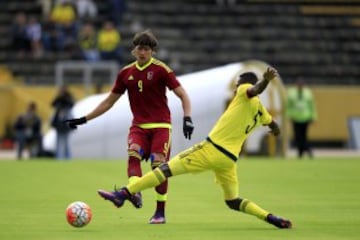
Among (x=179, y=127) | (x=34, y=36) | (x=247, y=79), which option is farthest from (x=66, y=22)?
(x=247, y=79)

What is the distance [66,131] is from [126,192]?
64.8ft

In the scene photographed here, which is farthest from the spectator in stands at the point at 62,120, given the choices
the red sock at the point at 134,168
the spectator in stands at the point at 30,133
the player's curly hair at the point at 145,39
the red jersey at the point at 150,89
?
the player's curly hair at the point at 145,39

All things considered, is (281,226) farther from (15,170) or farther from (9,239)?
(15,170)

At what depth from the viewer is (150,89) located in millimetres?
15391

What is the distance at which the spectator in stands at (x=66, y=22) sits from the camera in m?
45.7

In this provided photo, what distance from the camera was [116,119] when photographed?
1363 inches

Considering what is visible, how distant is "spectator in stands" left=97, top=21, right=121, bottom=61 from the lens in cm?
4438

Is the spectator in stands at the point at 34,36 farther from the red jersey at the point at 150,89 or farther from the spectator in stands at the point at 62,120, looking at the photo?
the red jersey at the point at 150,89

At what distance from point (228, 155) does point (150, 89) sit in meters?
1.77

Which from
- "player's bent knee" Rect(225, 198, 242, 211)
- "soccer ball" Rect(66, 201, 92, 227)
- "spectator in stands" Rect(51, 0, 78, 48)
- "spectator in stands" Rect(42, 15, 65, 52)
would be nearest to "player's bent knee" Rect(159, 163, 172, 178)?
"player's bent knee" Rect(225, 198, 242, 211)

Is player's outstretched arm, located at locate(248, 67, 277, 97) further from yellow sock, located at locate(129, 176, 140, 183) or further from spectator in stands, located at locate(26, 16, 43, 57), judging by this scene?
spectator in stands, located at locate(26, 16, 43, 57)

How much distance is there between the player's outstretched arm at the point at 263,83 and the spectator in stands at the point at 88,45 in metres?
30.2

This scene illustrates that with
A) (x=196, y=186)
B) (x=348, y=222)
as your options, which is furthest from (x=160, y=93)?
(x=196, y=186)

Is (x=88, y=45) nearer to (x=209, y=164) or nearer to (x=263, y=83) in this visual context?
(x=209, y=164)
